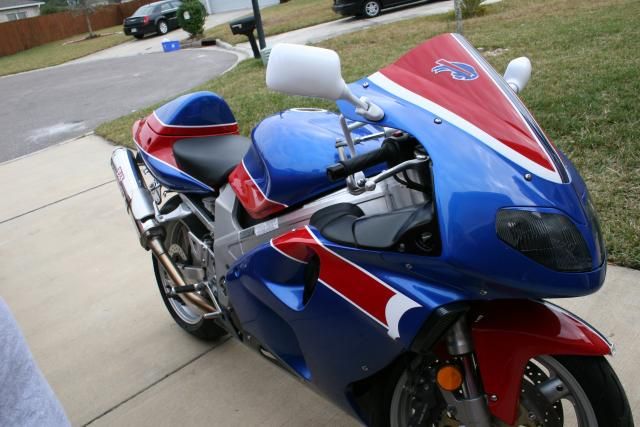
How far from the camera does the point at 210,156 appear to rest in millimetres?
2789

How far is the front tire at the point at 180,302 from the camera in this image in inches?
124

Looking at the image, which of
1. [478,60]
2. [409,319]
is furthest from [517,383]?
[478,60]

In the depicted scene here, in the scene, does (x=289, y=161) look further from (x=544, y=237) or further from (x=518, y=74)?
(x=544, y=237)

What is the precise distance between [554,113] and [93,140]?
580 centimetres

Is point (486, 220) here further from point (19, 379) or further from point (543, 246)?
point (19, 379)

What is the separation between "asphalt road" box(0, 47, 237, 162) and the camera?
31.6 feet

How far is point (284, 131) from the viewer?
2.22 metres

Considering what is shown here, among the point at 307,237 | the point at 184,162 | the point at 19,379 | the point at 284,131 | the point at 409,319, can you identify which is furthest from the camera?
the point at 184,162

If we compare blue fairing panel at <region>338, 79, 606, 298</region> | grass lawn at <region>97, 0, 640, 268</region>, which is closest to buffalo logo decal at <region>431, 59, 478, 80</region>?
blue fairing panel at <region>338, 79, 606, 298</region>

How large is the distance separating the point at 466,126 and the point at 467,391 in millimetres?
755

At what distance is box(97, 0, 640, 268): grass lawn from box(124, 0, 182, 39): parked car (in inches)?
641

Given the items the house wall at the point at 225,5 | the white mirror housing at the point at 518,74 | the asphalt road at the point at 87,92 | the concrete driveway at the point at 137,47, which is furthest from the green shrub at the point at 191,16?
the white mirror housing at the point at 518,74

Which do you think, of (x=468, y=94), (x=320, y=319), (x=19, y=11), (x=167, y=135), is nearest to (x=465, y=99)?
(x=468, y=94)

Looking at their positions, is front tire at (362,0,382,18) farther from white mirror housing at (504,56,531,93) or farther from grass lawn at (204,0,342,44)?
white mirror housing at (504,56,531,93)
